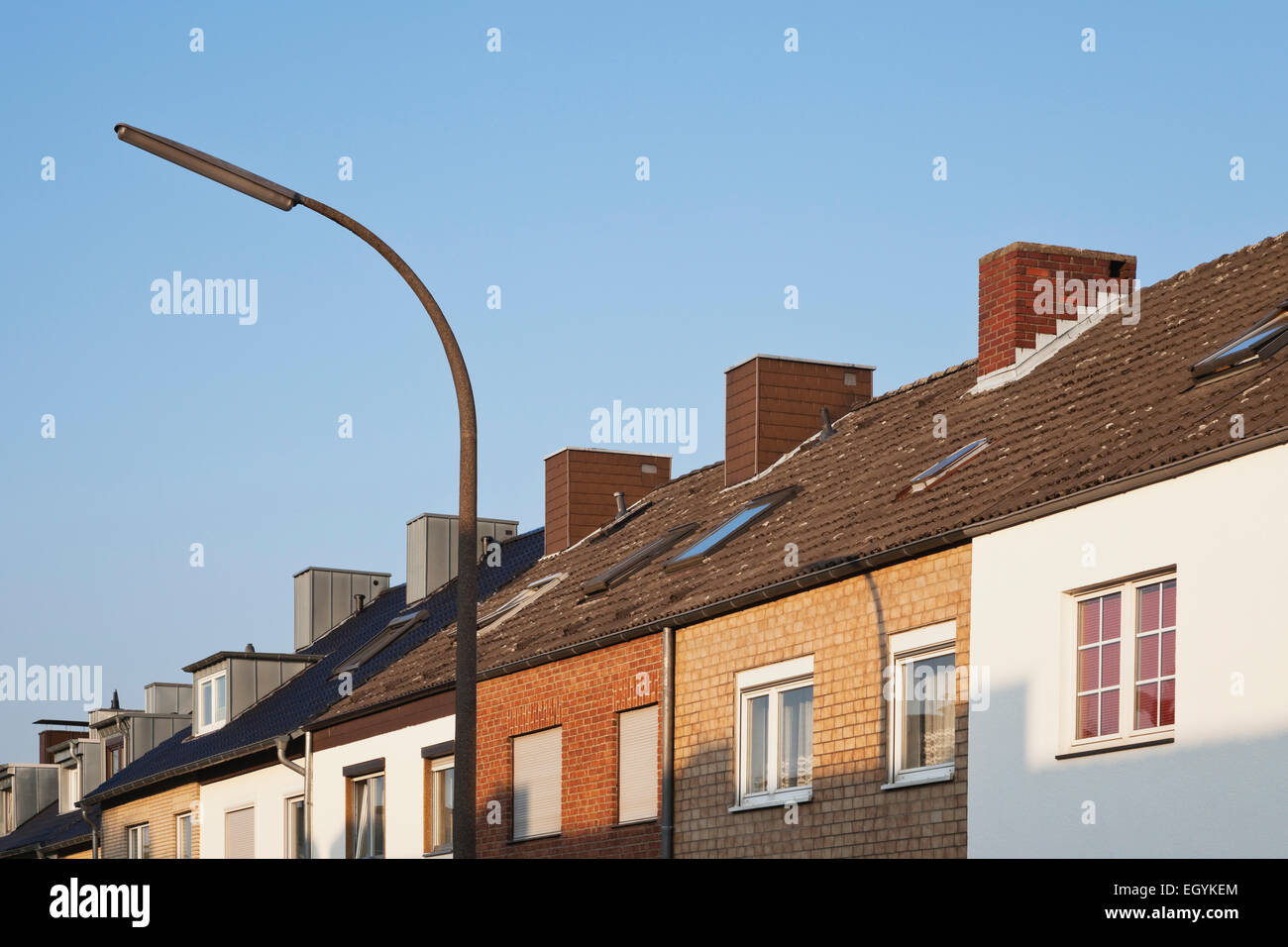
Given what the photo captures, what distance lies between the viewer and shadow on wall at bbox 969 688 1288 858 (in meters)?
12.5

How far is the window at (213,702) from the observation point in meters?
34.8

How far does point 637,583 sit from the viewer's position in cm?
2211

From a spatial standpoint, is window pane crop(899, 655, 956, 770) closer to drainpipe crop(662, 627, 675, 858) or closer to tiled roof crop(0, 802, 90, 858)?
drainpipe crop(662, 627, 675, 858)

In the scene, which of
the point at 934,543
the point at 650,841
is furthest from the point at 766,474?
the point at 934,543

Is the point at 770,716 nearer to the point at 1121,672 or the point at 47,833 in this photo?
the point at 1121,672

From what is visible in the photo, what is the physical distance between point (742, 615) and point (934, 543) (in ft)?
10.7

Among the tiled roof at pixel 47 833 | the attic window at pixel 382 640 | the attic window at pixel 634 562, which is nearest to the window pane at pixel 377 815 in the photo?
the attic window at pixel 382 640

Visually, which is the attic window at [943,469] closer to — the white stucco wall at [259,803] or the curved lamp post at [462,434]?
the curved lamp post at [462,434]

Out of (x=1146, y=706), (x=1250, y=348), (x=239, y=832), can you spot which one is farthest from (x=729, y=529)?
(x=239, y=832)

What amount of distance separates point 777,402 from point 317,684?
11.4m

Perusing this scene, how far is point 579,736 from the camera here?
21.3 meters

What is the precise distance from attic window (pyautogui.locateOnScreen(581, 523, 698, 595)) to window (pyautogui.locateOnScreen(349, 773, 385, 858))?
5.10 m

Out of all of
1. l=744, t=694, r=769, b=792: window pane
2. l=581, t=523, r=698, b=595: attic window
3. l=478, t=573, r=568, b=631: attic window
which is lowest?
l=744, t=694, r=769, b=792: window pane

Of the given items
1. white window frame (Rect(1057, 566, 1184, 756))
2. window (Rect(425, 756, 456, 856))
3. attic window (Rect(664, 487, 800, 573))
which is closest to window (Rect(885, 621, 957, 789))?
white window frame (Rect(1057, 566, 1184, 756))
